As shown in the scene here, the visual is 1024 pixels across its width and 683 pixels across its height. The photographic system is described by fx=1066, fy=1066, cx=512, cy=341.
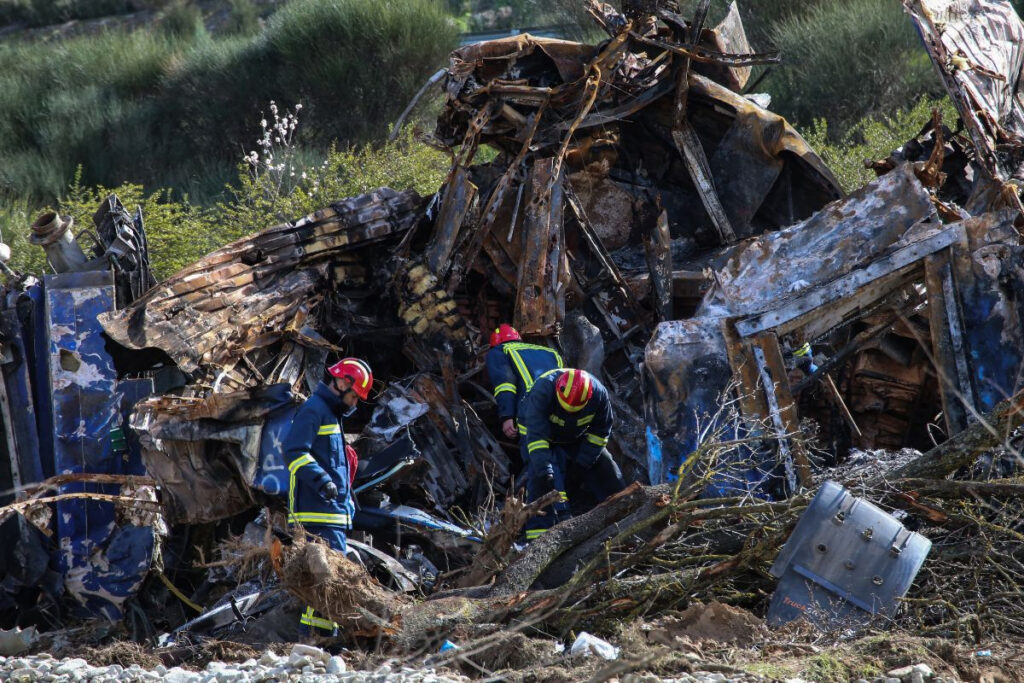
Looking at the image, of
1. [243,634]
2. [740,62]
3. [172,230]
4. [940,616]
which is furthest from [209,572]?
[740,62]

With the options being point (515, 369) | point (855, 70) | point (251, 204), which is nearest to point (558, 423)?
point (515, 369)

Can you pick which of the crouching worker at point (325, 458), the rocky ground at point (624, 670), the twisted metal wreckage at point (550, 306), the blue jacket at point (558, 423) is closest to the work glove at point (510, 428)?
the twisted metal wreckage at point (550, 306)

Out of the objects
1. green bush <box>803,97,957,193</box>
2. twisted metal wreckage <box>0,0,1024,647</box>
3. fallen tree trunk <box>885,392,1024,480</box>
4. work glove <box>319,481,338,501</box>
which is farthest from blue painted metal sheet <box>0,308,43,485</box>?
green bush <box>803,97,957,193</box>

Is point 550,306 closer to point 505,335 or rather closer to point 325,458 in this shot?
point 505,335

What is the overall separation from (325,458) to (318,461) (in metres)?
0.04

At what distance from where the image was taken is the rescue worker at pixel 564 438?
630 centimetres

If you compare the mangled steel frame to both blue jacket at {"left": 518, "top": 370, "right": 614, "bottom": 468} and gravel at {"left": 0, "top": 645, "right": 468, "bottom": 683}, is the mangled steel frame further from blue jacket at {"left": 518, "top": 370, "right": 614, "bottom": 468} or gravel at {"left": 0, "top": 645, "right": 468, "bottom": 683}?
gravel at {"left": 0, "top": 645, "right": 468, "bottom": 683}

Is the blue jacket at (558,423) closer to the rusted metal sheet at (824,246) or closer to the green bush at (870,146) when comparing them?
the rusted metal sheet at (824,246)

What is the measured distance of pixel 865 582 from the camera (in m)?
4.41

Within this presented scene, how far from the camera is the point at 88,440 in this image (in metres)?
7.16

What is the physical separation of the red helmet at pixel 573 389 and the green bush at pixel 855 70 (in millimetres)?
10775

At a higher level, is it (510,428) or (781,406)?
(781,406)

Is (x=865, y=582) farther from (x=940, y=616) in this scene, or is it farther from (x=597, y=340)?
(x=597, y=340)

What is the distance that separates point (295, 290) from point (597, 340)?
2.26 metres
